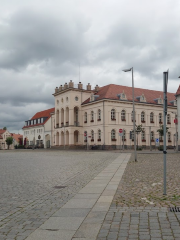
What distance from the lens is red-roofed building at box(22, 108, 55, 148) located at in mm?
91613

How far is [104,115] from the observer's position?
63375 mm

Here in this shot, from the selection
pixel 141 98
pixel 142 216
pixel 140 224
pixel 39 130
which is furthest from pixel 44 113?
pixel 140 224

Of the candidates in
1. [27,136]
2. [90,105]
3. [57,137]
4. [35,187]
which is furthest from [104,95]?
[35,187]

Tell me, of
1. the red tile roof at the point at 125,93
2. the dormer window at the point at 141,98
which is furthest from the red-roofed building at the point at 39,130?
the dormer window at the point at 141,98

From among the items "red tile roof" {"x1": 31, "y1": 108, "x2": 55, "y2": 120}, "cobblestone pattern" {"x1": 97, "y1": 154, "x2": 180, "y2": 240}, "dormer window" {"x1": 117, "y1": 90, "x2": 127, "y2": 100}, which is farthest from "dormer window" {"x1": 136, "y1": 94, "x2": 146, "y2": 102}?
"cobblestone pattern" {"x1": 97, "y1": 154, "x2": 180, "y2": 240}

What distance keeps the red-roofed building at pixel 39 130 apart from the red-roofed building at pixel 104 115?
48.6ft

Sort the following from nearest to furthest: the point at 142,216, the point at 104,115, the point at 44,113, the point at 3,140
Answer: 1. the point at 142,216
2. the point at 104,115
3. the point at 44,113
4. the point at 3,140

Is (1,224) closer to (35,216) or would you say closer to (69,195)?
(35,216)

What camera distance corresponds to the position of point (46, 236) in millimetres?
4574

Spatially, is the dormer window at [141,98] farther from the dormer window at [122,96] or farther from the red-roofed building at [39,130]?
the red-roofed building at [39,130]

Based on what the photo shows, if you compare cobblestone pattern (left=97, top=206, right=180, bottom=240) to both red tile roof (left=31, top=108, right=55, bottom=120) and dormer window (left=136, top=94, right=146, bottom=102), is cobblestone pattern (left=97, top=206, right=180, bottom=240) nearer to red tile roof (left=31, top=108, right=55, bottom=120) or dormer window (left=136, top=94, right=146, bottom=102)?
dormer window (left=136, top=94, right=146, bottom=102)

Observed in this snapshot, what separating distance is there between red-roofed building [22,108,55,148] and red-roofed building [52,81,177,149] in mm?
14802

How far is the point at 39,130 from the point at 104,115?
1501 inches

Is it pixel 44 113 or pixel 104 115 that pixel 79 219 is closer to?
pixel 104 115
